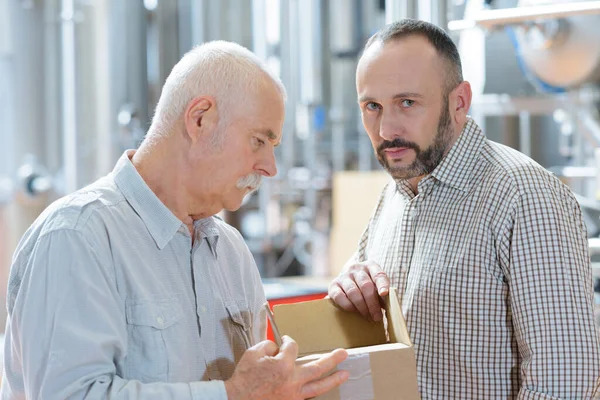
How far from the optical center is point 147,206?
1386 millimetres

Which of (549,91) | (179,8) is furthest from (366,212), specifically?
(179,8)

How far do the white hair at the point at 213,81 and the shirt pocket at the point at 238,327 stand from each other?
0.37m

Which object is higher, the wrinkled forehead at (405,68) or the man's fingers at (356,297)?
the wrinkled forehead at (405,68)

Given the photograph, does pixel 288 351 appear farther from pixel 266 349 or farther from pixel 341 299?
pixel 341 299

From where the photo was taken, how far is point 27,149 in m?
4.23

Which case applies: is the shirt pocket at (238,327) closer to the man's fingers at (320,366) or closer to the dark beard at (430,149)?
the man's fingers at (320,366)

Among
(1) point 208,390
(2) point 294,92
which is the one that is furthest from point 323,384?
(2) point 294,92

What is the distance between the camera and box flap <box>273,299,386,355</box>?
149 centimetres

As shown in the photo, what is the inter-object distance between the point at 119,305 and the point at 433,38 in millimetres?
845

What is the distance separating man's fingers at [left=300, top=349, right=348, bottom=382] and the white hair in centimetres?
45

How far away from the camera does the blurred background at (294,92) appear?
3277mm

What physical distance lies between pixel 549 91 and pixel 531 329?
228cm

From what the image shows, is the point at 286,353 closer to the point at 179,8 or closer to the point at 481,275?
the point at 481,275

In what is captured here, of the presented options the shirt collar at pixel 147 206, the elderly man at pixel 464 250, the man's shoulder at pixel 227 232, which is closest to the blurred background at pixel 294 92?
the elderly man at pixel 464 250
